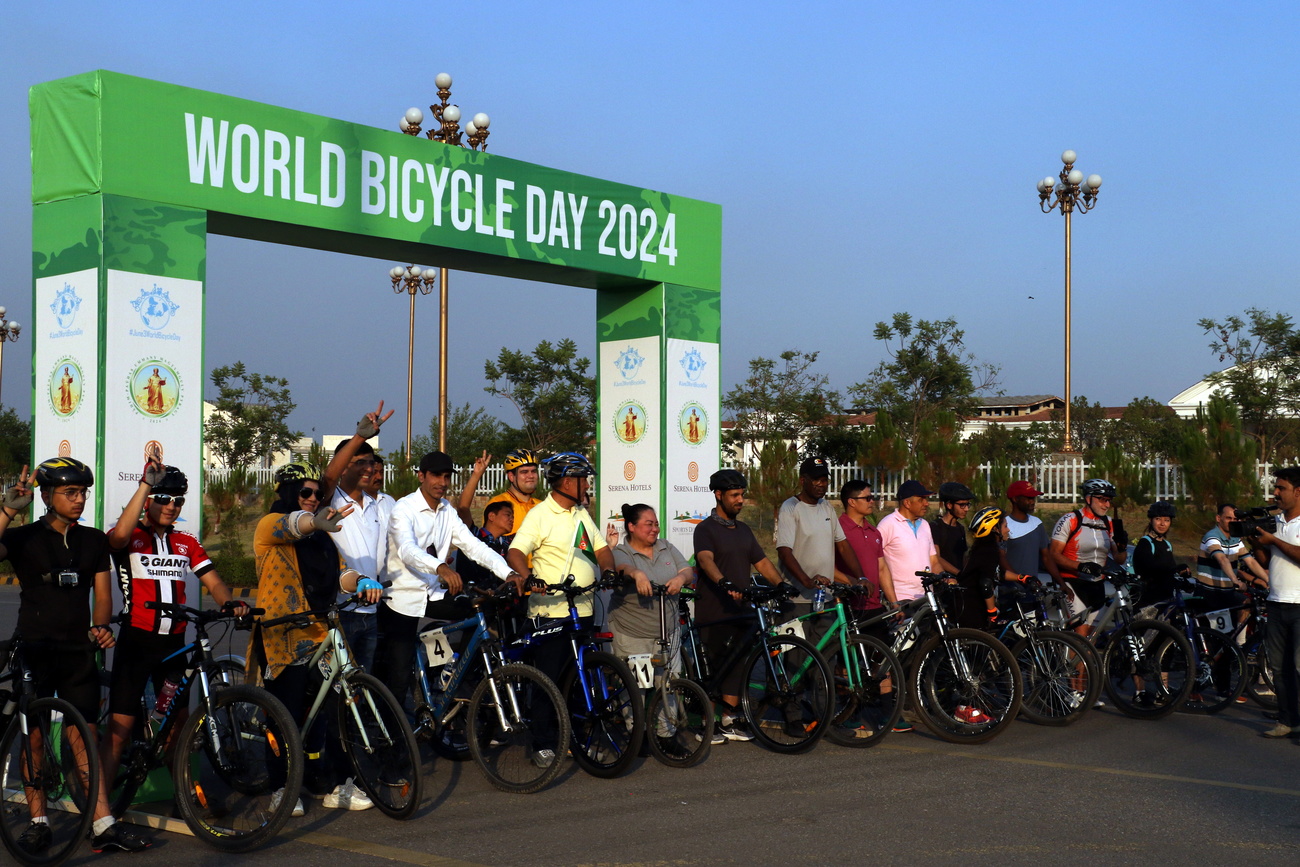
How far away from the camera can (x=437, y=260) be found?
1076cm

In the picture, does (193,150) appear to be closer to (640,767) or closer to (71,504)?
(71,504)

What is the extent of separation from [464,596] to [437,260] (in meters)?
3.73

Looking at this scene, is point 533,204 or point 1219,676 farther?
point 533,204

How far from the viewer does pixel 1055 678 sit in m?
9.18

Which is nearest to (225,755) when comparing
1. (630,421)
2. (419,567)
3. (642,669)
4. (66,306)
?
(419,567)

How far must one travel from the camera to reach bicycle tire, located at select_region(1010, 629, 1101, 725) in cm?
909

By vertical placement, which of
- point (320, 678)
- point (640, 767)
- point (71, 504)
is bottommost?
point (640, 767)

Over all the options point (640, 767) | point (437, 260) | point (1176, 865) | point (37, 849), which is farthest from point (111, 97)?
point (1176, 865)

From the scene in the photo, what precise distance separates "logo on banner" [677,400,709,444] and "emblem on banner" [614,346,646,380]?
23.8 inches

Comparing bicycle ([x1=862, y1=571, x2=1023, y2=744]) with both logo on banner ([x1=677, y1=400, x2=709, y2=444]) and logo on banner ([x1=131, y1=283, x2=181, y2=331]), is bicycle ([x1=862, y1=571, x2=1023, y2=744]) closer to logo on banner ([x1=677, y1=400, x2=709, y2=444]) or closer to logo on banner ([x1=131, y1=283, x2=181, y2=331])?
logo on banner ([x1=677, y1=400, x2=709, y2=444])

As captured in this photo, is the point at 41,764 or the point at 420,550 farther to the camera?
the point at 420,550

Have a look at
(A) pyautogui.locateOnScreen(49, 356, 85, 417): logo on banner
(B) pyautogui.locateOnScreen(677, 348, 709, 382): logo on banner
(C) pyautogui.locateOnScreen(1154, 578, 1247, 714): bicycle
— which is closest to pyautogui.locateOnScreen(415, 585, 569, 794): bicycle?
(A) pyautogui.locateOnScreen(49, 356, 85, 417): logo on banner

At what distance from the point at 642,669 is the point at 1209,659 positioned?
4.94 m

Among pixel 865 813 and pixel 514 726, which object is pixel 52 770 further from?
pixel 865 813
